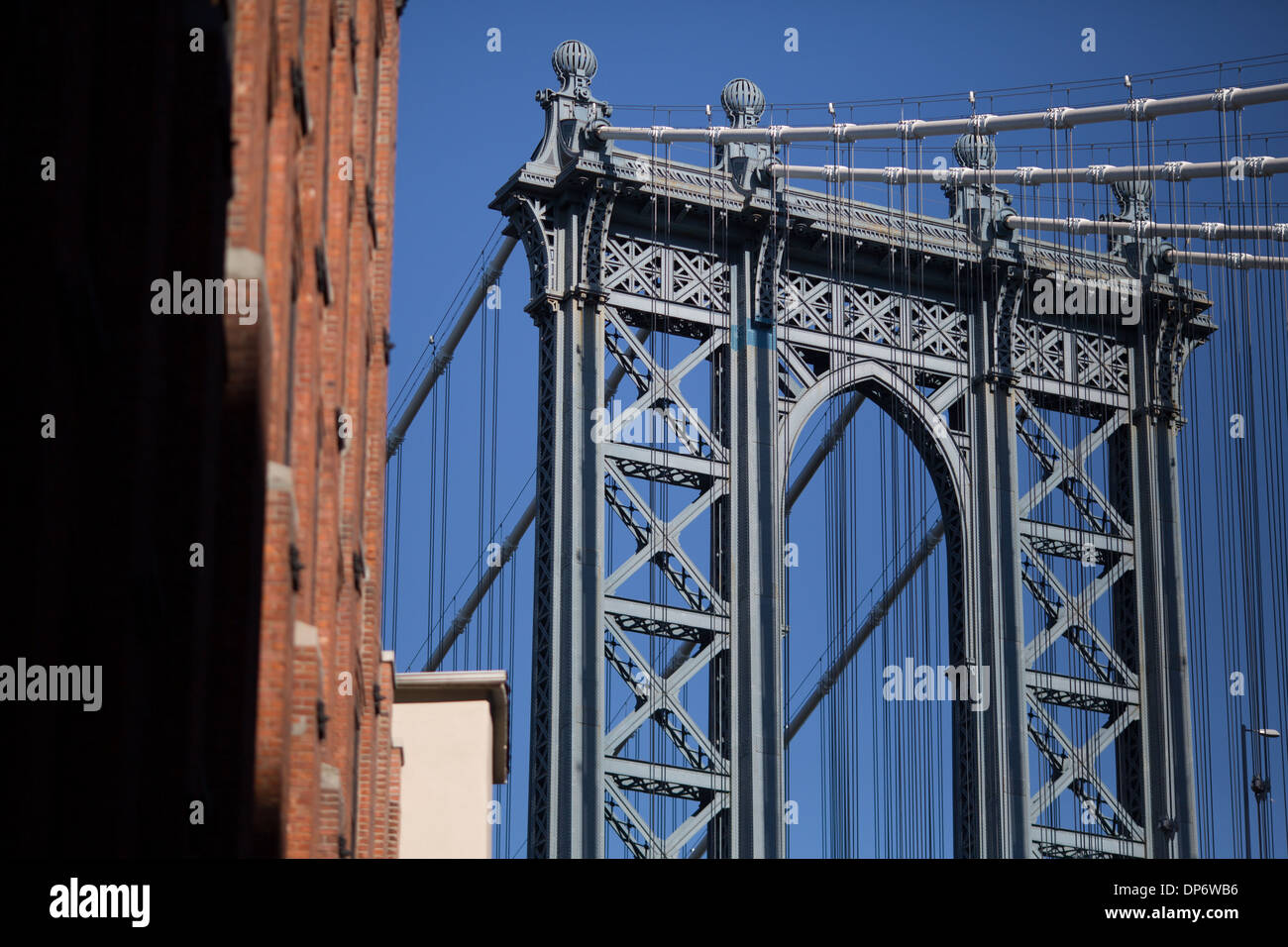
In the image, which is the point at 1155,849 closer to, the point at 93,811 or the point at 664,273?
the point at 664,273

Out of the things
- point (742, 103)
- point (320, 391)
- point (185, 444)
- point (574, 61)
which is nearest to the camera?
point (185, 444)

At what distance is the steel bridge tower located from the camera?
124ft

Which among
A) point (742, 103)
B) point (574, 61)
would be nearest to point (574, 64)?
point (574, 61)

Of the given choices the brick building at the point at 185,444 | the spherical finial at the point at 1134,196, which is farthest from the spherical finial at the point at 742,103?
the brick building at the point at 185,444

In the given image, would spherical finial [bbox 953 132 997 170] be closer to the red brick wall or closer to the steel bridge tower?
the steel bridge tower

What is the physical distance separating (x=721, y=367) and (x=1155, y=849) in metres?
12.2

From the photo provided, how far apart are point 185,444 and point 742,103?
1251 inches

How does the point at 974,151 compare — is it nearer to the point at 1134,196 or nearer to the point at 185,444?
the point at 1134,196

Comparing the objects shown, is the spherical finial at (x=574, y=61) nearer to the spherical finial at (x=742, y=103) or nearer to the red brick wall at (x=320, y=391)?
the spherical finial at (x=742, y=103)

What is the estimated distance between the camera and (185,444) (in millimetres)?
13617

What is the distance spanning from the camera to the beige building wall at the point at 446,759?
31719 millimetres

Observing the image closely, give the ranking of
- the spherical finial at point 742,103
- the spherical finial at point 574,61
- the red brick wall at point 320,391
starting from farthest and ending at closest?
the spherical finial at point 742,103
the spherical finial at point 574,61
the red brick wall at point 320,391

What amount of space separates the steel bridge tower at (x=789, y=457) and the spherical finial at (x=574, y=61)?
0.17 ft

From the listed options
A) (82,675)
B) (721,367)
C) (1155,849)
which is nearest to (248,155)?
(82,675)
